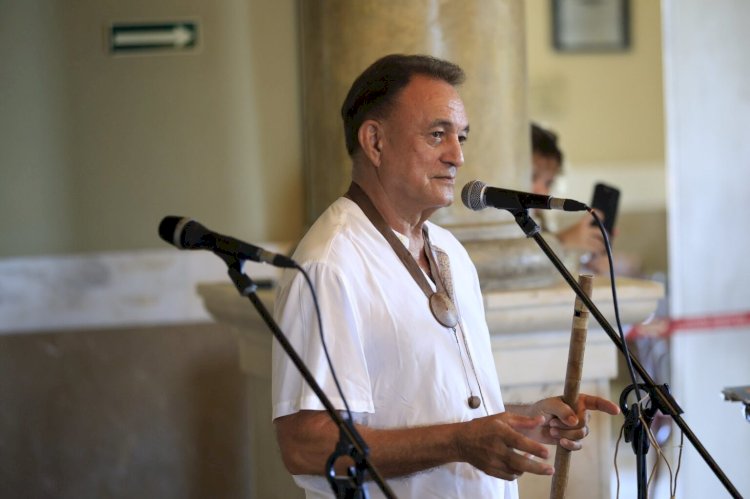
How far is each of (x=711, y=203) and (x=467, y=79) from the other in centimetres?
326

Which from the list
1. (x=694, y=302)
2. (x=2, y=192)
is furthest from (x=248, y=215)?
(x=694, y=302)

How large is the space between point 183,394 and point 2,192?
1.22 m

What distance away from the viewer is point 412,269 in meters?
2.20

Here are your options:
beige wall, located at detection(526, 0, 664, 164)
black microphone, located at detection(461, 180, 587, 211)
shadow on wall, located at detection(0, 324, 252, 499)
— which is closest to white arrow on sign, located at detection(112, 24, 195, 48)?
shadow on wall, located at detection(0, 324, 252, 499)

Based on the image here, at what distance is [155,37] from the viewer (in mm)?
4828

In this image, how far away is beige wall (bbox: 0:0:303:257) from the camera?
190 inches

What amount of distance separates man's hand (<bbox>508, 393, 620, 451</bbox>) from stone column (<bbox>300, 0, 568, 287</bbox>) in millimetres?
1018

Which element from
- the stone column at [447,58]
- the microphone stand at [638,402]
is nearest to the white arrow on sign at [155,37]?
the stone column at [447,58]

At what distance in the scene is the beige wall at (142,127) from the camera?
15.8 ft

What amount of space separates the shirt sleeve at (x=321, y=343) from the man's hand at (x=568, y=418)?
1.22 feet

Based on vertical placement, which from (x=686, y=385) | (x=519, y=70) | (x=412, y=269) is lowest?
(x=686, y=385)

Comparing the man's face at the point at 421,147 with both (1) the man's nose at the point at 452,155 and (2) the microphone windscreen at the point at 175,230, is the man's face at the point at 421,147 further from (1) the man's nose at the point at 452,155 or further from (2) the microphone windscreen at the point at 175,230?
(2) the microphone windscreen at the point at 175,230

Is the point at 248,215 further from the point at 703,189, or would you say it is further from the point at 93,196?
the point at 703,189

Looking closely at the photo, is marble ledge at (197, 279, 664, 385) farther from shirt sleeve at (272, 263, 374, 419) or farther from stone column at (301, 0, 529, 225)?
shirt sleeve at (272, 263, 374, 419)
